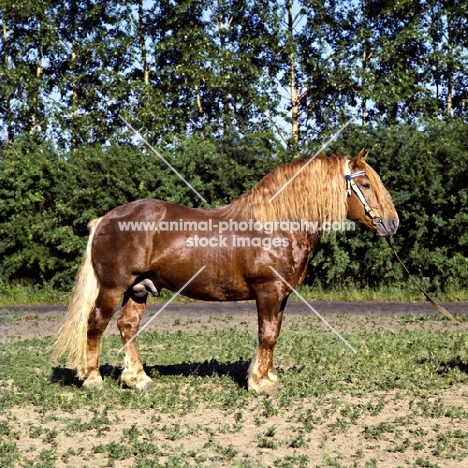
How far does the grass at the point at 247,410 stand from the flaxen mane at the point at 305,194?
1721 millimetres

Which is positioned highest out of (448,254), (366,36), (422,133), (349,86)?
(366,36)

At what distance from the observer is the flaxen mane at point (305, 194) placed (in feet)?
23.2

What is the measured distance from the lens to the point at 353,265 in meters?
15.5

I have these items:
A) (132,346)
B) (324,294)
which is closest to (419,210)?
(324,294)

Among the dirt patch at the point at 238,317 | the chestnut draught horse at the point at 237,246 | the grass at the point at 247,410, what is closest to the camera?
the grass at the point at 247,410

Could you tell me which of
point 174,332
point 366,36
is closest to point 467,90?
point 366,36

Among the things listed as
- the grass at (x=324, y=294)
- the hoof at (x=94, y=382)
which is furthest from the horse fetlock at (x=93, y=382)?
the grass at (x=324, y=294)

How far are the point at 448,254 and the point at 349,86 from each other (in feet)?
40.8

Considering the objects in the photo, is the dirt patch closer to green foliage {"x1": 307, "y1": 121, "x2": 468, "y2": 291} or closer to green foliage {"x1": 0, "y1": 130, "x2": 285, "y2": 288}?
green foliage {"x1": 307, "y1": 121, "x2": 468, "y2": 291}

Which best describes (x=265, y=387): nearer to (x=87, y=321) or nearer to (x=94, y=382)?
(x=94, y=382)

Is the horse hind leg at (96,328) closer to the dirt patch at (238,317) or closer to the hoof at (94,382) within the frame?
the hoof at (94,382)

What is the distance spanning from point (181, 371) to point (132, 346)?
41.8 inches

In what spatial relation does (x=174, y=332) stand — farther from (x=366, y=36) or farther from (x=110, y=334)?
(x=366, y=36)

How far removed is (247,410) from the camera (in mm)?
6434
